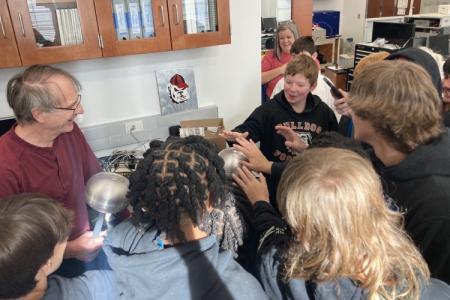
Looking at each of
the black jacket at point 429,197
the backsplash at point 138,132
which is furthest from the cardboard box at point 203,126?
the black jacket at point 429,197

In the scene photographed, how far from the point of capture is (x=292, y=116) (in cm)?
184

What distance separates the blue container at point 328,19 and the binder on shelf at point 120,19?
5.34m

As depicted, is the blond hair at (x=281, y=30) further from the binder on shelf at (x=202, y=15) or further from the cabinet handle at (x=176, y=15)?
the cabinet handle at (x=176, y=15)

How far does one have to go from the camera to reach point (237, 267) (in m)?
0.86

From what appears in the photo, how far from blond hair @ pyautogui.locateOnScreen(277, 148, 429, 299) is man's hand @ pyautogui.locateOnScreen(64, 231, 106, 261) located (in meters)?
0.76

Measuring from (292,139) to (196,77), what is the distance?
3.16 ft

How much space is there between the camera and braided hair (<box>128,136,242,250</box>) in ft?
2.61

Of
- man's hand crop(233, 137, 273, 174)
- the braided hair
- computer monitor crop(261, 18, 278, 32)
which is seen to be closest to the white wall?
man's hand crop(233, 137, 273, 174)

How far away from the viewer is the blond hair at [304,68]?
1.83 m

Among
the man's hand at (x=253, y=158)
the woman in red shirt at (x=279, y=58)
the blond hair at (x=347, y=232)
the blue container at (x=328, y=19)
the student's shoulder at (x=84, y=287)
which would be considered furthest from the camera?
the blue container at (x=328, y=19)

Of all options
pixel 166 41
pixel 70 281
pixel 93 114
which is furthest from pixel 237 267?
pixel 93 114

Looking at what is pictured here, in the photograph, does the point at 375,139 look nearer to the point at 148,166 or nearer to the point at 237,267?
the point at 237,267

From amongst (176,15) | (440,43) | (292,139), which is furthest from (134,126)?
(440,43)

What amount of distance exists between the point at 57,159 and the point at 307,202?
101cm
